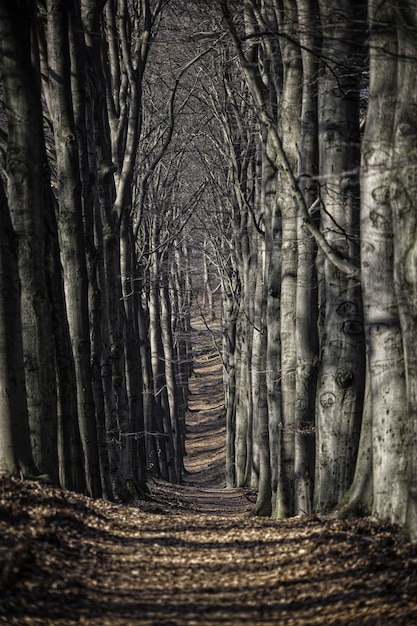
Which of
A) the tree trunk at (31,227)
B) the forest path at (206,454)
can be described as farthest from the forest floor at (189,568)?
the forest path at (206,454)

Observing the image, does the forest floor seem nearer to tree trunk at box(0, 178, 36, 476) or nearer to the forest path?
tree trunk at box(0, 178, 36, 476)

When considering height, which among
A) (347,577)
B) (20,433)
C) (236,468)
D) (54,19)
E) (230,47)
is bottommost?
(236,468)

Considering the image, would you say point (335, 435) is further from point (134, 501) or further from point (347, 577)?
point (134, 501)

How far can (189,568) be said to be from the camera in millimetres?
7340

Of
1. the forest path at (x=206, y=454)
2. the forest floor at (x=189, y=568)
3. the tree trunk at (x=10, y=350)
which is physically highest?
the tree trunk at (x=10, y=350)

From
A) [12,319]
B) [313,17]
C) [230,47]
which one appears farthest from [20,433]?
[230,47]

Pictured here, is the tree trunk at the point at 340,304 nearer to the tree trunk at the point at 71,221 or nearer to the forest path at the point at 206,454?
the tree trunk at the point at 71,221

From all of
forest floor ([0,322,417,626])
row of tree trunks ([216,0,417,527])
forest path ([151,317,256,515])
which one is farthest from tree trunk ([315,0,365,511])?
forest path ([151,317,256,515])

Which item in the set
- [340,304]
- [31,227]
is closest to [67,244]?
[31,227]

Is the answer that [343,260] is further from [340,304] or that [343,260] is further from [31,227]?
[31,227]

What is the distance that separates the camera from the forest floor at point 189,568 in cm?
580

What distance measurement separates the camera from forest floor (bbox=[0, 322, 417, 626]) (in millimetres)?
5805

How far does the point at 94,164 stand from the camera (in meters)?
13.7

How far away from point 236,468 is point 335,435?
1809cm
